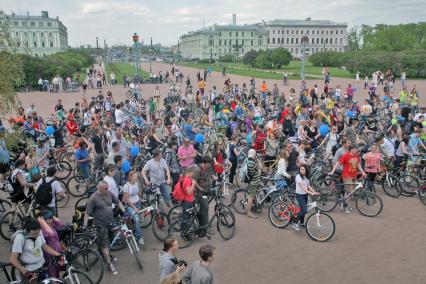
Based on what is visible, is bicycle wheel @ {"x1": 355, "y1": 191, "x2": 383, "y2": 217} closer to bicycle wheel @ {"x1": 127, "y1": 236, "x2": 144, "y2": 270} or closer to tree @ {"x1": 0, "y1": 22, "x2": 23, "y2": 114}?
bicycle wheel @ {"x1": 127, "y1": 236, "x2": 144, "y2": 270}

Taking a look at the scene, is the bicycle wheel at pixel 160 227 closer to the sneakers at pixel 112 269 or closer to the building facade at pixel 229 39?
the sneakers at pixel 112 269

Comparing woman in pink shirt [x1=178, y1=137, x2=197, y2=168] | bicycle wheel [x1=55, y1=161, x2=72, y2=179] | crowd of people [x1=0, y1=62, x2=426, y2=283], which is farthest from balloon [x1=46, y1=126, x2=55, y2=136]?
woman in pink shirt [x1=178, y1=137, x2=197, y2=168]

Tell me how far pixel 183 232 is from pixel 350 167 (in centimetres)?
466

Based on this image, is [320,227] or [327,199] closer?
[320,227]

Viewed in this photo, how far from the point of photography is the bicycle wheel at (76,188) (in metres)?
10.8

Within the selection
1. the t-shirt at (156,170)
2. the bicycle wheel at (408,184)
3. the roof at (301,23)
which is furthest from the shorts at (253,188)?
the roof at (301,23)

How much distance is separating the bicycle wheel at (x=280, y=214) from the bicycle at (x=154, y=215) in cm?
252

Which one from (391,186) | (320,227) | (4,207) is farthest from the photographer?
(391,186)

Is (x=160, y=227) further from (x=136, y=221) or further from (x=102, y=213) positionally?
(x=102, y=213)

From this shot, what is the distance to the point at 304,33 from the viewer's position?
14288cm

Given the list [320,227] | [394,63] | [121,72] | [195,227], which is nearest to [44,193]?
[195,227]

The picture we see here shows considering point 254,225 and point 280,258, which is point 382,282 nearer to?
point 280,258

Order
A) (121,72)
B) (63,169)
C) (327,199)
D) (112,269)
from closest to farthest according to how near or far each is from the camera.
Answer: (112,269) → (327,199) → (63,169) → (121,72)

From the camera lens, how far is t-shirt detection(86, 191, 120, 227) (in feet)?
22.4
